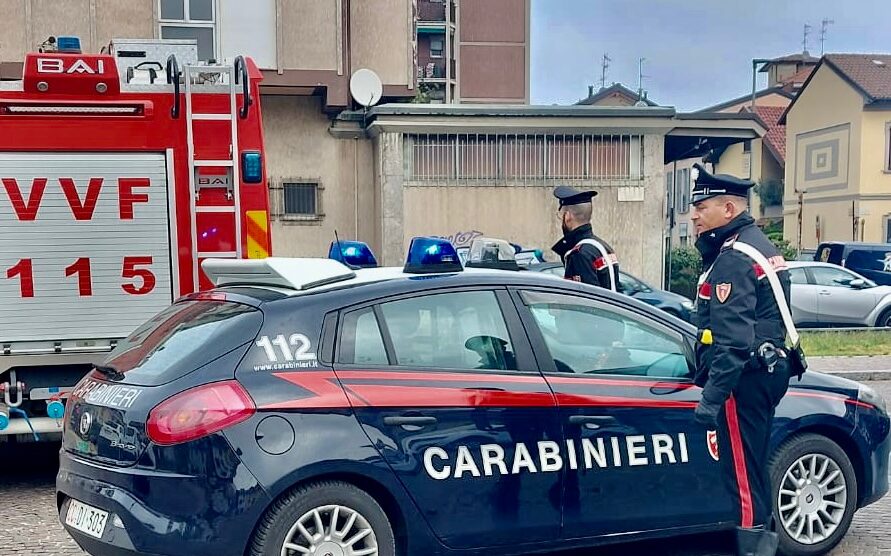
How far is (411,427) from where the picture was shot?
4336mm

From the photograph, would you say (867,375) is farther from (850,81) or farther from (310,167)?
(850,81)

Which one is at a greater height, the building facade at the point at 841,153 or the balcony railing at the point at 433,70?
the balcony railing at the point at 433,70

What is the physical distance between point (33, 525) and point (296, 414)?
276 cm

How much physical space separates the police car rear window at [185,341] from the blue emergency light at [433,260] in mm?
863

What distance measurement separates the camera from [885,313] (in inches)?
749

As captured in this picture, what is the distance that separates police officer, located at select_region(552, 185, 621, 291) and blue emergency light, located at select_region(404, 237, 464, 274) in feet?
6.48

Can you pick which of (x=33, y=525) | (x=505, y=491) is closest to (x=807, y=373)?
(x=505, y=491)

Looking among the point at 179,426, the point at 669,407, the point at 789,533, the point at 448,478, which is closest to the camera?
the point at 179,426

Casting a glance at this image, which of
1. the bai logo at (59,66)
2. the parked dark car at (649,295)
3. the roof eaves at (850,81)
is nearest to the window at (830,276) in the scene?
the parked dark car at (649,295)

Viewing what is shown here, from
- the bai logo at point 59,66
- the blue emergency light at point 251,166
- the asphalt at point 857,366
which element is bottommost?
the asphalt at point 857,366

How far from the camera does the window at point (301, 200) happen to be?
20.1m

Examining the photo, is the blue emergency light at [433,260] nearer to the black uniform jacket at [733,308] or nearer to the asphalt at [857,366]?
the black uniform jacket at [733,308]

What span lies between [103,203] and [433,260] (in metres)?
2.81

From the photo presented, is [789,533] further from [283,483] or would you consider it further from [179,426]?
[179,426]
